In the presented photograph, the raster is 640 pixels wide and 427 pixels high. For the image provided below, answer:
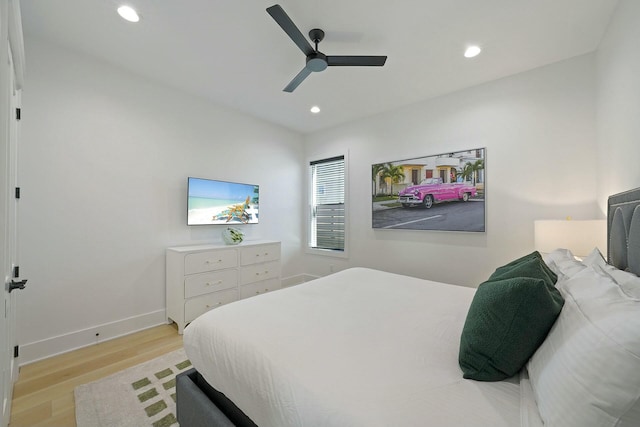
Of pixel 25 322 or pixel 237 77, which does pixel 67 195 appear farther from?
pixel 237 77

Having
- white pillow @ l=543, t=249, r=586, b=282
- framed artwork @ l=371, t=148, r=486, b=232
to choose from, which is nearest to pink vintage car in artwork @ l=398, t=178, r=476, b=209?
framed artwork @ l=371, t=148, r=486, b=232

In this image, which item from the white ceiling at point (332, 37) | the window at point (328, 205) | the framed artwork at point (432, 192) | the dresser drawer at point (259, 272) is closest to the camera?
the white ceiling at point (332, 37)

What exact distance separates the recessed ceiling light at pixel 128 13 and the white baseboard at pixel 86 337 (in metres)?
2.74

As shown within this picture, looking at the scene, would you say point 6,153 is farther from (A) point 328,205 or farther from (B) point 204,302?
(A) point 328,205

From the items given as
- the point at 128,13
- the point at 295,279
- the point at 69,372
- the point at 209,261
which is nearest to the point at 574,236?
the point at 209,261

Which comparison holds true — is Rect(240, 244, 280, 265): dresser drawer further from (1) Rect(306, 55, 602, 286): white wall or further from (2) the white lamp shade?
(2) the white lamp shade

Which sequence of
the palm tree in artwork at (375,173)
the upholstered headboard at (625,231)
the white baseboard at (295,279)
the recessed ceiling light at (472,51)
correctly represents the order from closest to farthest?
the upholstered headboard at (625,231), the recessed ceiling light at (472,51), the palm tree in artwork at (375,173), the white baseboard at (295,279)

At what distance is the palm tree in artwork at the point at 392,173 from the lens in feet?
11.4

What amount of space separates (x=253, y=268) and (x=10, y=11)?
9.10 ft

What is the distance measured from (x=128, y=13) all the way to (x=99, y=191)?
5.25 feet

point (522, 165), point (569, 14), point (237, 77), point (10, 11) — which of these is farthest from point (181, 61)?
point (522, 165)

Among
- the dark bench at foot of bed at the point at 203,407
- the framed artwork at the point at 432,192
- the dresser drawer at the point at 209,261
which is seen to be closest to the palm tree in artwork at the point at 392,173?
the framed artwork at the point at 432,192

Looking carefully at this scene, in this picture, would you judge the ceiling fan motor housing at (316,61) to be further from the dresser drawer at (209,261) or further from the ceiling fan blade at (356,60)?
the dresser drawer at (209,261)

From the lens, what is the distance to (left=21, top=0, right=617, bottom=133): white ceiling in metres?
1.84
